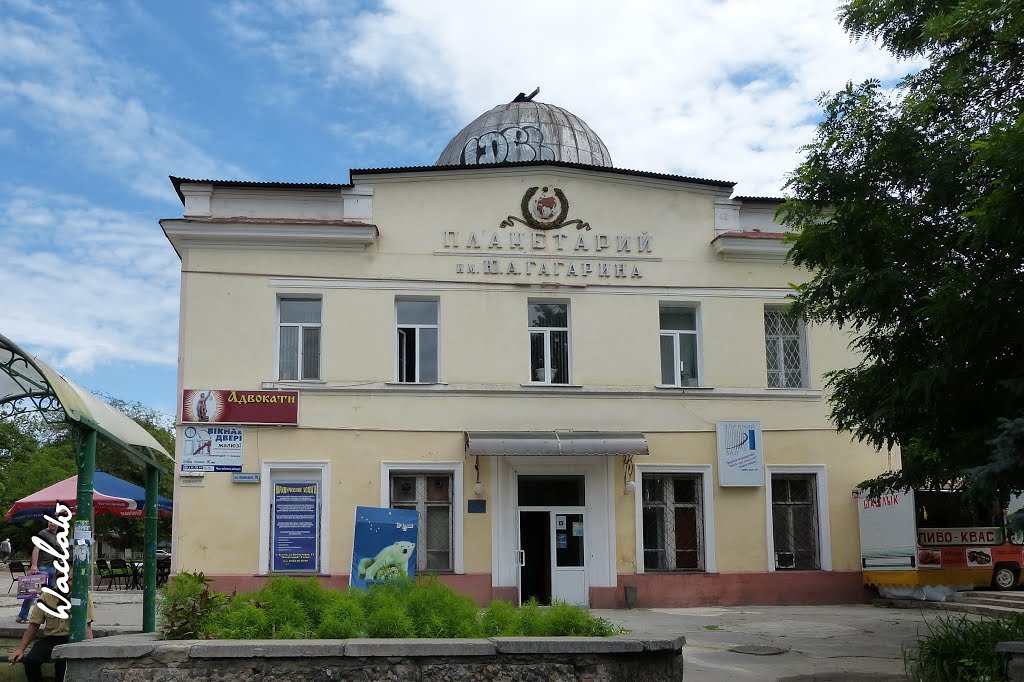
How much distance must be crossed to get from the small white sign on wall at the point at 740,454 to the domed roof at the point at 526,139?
23.8 ft

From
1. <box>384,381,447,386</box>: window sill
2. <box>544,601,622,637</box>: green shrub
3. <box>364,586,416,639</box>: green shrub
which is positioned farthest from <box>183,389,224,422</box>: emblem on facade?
<box>544,601,622,637</box>: green shrub

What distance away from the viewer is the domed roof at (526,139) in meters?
24.0

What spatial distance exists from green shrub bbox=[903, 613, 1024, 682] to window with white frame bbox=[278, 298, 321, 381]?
40.9 feet

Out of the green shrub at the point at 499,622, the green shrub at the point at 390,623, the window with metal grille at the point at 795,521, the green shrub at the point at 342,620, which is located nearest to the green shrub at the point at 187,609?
the green shrub at the point at 342,620

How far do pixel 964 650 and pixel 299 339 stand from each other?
13.3 m

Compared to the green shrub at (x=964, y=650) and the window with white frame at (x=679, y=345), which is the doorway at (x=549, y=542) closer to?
the window with white frame at (x=679, y=345)

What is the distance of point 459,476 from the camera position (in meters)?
19.2

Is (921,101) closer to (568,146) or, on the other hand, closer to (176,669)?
(176,669)

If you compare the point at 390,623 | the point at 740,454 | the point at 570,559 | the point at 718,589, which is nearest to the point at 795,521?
the point at 740,454

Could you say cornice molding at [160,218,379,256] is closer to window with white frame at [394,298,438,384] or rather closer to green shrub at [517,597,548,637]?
window with white frame at [394,298,438,384]

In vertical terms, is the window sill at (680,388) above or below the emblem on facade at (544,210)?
→ below

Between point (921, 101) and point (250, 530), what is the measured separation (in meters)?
13.0

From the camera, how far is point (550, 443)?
18812 mm

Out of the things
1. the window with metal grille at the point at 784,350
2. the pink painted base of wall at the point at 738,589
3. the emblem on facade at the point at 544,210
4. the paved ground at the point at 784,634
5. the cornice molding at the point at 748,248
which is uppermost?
the emblem on facade at the point at 544,210
